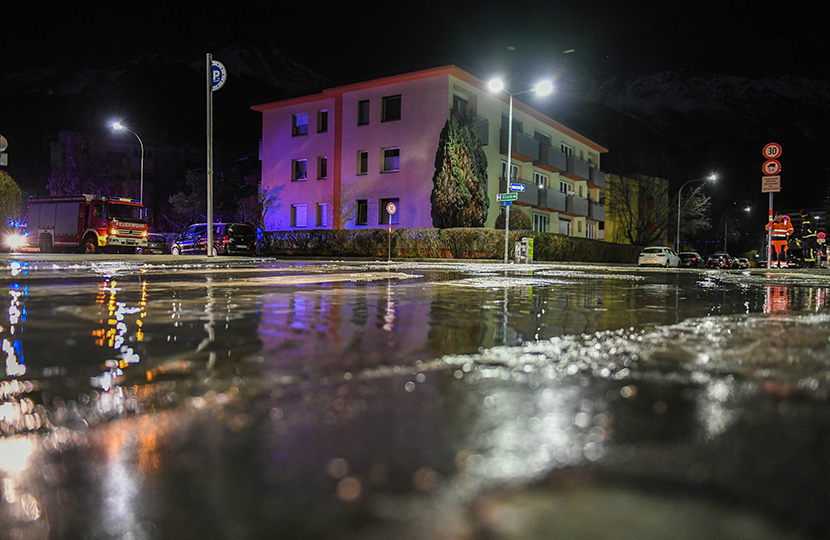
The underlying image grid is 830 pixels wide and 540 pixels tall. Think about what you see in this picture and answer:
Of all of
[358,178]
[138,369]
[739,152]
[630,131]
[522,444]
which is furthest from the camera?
[630,131]

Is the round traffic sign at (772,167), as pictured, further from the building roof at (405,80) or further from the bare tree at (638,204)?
the bare tree at (638,204)

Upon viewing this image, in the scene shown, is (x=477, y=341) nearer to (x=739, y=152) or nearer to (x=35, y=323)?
(x=35, y=323)

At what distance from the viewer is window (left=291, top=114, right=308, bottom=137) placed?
37.3 meters

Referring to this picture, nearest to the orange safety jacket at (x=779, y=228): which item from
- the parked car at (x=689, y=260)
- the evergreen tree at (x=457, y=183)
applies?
the evergreen tree at (x=457, y=183)

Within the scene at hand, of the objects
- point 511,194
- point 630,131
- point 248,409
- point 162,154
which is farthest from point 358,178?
point 630,131

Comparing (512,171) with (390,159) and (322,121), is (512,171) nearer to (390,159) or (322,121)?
(390,159)

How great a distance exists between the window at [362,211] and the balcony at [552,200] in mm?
12152

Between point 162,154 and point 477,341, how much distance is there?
82126 mm

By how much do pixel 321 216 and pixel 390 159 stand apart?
19.5 feet

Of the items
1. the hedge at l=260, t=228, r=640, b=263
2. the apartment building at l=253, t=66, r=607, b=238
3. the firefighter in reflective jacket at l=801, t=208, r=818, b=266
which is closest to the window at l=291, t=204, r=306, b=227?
the apartment building at l=253, t=66, r=607, b=238

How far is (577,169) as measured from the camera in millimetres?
44750

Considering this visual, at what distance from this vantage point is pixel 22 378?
2.37 meters

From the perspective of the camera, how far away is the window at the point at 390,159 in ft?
112

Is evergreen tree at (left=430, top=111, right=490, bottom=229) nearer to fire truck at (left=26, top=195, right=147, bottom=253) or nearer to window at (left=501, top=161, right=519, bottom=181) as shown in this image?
window at (left=501, top=161, right=519, bottom=181)
